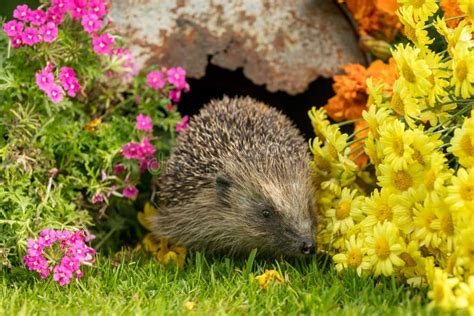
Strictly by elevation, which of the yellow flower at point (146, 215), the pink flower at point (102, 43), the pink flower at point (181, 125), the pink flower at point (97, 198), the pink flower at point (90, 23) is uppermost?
the pink flower at point (90, 23)

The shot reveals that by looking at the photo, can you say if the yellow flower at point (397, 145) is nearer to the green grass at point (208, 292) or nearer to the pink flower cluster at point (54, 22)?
the green grass at point (208, 292)

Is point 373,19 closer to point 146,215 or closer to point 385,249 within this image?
point 146,215

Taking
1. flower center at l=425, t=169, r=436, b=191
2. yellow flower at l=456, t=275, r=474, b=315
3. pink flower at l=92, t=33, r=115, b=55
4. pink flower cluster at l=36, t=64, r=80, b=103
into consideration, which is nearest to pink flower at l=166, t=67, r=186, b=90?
pink flower at l=92, t=33, r=115, b=55

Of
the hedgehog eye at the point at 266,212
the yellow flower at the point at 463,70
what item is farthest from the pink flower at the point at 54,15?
A: the yellow flower at the point at 463,70

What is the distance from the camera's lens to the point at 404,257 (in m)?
3.90

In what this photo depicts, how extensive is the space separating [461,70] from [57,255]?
2262mm

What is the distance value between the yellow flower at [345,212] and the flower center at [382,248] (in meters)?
0.51

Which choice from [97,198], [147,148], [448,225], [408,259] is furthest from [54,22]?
[448,225]

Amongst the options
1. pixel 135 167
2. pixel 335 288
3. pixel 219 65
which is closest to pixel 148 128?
pixel 135 167

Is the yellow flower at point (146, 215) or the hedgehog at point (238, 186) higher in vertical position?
the hedgehog at point (238, 186)

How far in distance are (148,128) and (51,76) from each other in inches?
31.7

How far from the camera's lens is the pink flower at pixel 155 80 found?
5383 mm

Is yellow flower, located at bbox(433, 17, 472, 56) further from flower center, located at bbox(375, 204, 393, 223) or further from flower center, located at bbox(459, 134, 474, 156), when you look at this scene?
flower center, located at bbox(375, 204, 393, 223)

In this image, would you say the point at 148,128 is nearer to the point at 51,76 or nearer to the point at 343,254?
the point at 51,76
